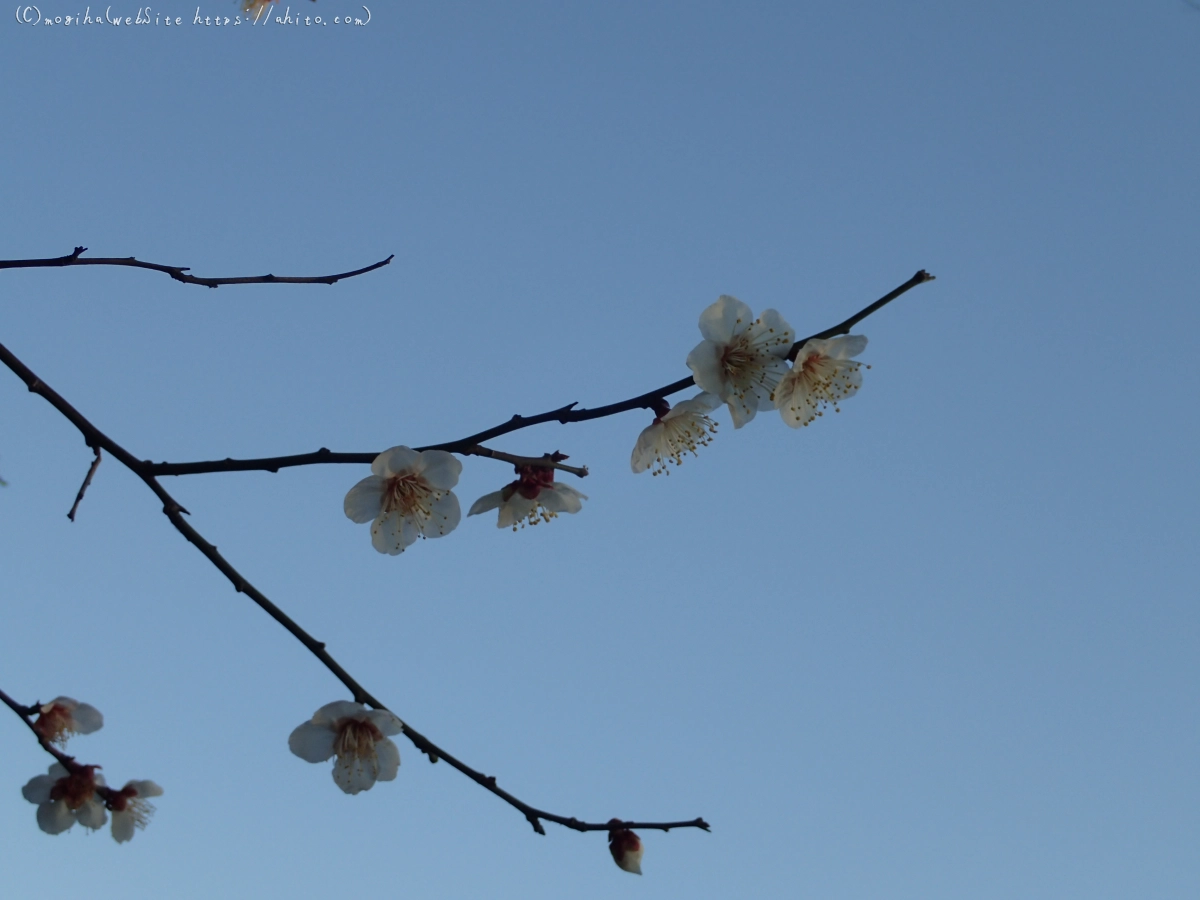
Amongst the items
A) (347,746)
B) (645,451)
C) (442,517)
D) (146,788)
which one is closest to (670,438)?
(645,451)

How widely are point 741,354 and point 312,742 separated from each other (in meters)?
1.16

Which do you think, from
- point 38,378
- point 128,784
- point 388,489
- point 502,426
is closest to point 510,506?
point 388,489

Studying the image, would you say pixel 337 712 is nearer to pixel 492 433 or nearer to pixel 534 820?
pixel 534 820

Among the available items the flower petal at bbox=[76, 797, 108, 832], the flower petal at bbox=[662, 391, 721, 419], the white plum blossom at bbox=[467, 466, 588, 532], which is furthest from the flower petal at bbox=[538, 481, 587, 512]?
the flower petal at bbox=[76, 797, 108, 832]

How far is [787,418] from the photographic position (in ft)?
6.64

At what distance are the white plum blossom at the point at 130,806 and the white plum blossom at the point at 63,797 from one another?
0.05 metres

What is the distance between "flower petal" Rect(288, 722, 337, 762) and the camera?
206 cm

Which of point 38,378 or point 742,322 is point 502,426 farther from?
point 38,378

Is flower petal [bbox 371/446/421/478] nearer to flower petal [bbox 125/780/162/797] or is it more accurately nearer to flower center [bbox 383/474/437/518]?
flower center [bbox 383/474/437/518]

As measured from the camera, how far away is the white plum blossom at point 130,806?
256cm

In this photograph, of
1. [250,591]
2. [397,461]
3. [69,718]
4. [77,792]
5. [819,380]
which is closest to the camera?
[250,591]

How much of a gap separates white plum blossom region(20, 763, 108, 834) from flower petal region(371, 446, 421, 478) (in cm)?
132

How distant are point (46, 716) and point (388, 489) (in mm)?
1306

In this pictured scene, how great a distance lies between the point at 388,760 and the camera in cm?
206
